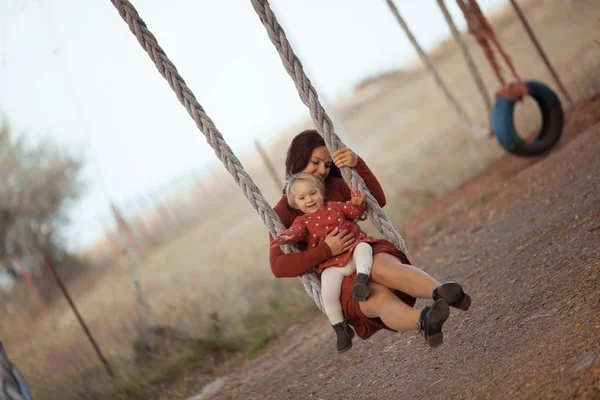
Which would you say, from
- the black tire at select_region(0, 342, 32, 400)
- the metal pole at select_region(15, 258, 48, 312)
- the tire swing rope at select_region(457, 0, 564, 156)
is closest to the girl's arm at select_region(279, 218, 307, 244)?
the black tire at select_region(0, 342, 32, 400)

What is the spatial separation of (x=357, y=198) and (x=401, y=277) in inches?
17.0

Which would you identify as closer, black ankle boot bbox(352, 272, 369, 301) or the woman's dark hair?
black ankle boot bbox(352, 272, 369, 301)

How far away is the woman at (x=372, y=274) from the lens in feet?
10.3

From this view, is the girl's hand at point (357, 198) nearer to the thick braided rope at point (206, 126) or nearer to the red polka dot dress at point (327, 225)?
the red polka dot dress at point (327, 225)

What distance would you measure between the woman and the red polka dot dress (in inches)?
2.2

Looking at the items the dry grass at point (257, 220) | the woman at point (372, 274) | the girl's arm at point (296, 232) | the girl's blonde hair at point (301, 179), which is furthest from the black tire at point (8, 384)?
the dry grass at point (257, 220)

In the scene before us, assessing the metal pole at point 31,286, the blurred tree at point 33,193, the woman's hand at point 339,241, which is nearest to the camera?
the woman's hand at point 339,241

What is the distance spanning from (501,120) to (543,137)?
62cm

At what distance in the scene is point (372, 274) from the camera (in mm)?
3406

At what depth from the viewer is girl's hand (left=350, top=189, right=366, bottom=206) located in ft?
11.4

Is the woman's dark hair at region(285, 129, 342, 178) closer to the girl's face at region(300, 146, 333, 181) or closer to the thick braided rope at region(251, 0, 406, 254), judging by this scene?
the girl's face at region(300, 146, 333, 181)

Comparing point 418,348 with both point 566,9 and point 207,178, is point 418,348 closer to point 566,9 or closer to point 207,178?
point 566,9

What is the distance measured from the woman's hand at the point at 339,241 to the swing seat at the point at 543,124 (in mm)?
6001

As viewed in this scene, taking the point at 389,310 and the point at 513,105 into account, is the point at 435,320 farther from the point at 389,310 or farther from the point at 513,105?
the point at 513,105
